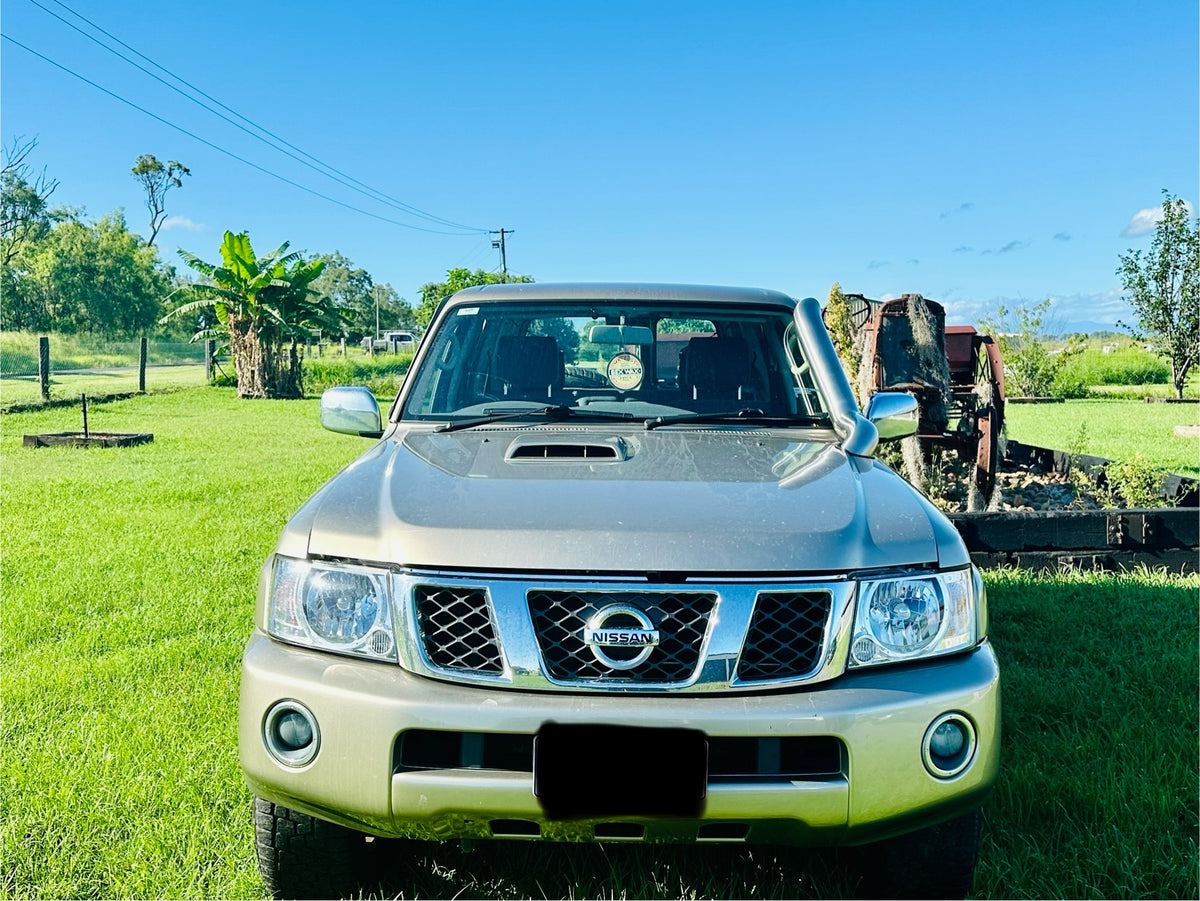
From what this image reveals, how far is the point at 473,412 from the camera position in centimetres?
341

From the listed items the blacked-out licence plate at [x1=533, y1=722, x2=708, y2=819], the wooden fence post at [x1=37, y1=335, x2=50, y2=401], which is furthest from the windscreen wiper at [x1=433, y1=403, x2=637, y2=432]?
the wooden fence post at [x1=37, y1=335, x2=50, y2=401]

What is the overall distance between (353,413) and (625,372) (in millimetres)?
1011

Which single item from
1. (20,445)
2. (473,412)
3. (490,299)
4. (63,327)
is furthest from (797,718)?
(63,327)

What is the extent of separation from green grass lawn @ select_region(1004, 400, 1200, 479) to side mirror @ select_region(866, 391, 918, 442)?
6.78 meters

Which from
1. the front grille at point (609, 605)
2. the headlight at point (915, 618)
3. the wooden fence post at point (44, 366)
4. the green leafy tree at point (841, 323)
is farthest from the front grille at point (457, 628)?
the wooden fence post at point (44, 366)

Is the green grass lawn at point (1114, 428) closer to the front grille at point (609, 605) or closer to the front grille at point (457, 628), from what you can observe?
the front grille at point (609, 605)

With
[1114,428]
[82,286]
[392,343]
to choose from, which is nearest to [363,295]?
[392,343]

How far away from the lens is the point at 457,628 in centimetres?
210

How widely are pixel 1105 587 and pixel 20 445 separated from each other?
1370 centimetres

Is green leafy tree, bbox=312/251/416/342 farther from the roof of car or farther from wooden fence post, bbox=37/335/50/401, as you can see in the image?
the roof of car

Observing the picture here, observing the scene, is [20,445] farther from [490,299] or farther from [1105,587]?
[1105,587]

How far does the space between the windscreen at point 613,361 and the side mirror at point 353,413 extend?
0.15 metres

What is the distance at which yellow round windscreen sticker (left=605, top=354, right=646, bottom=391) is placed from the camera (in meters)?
3.53

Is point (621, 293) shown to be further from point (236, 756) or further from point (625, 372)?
point (236, 756)
